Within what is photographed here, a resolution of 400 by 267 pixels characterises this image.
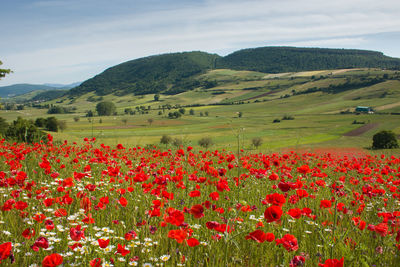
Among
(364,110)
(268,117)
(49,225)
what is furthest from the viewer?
(268,117)

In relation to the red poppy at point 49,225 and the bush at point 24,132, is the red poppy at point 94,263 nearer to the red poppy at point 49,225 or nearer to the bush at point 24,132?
the red poppy at point 49,225

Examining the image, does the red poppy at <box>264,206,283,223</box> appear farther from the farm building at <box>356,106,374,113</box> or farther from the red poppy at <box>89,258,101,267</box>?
the farm building at <box>356,106,374,113</box>

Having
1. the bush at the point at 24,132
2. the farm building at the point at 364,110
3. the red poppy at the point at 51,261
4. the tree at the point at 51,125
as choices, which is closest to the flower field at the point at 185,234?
the red poppy at the point at 51,261

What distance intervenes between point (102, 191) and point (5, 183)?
5.22 ft

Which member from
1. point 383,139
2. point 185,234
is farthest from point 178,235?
point 383,139

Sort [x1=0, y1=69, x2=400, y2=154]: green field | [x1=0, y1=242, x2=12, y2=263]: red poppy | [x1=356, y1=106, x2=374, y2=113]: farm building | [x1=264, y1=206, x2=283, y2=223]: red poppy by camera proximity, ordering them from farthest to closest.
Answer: [x1=356, y1=106, x2=374, y2=113]: farm building
[x1=0, y1=69, x2=400, y2=154]: green field
[x1=264, y1=206, x2=283, y2=223]: red poppy
[x1=0, y1=242, x2=12, y2=263]: red poppy

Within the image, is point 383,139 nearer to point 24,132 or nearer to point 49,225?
point 24,132

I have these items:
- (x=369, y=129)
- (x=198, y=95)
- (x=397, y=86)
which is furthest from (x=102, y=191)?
(x=198, y=95)

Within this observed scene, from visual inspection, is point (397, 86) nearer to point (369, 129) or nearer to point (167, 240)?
point (369, 129)

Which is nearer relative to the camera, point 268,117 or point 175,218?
point 175,218

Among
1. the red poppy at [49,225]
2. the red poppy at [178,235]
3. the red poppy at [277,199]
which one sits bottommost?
the red poppy at [49,225]

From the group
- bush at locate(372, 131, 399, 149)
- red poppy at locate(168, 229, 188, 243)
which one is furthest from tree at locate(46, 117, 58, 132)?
red poppy at locate(168, 229, 188, 243)

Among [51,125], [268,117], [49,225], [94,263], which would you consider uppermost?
[49,225]

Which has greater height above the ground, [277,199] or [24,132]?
[277,199]
